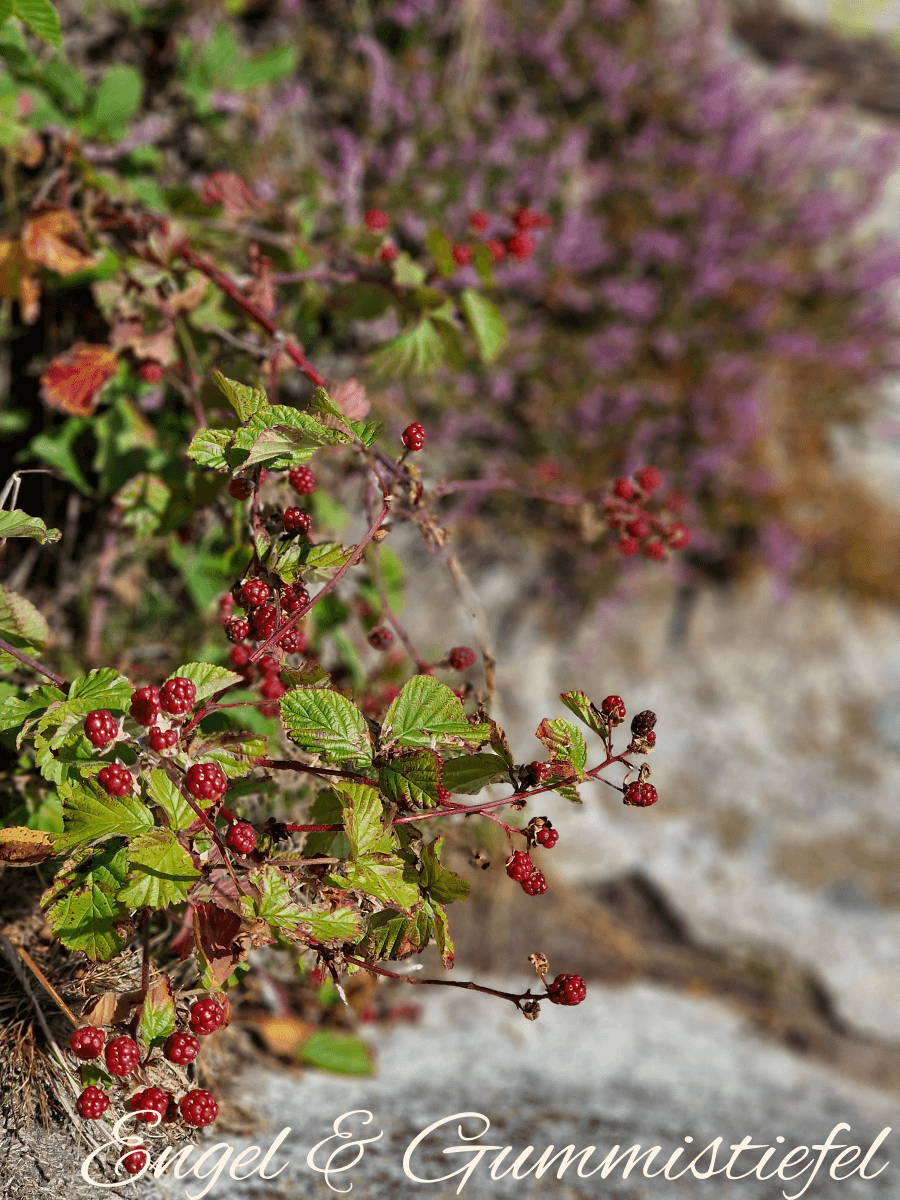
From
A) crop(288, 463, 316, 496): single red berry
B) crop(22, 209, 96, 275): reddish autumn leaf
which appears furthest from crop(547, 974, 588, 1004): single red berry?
crop(22, 209, 96, 275): reddish autumn leaf

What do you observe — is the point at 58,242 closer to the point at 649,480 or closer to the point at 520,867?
the point at 649,480

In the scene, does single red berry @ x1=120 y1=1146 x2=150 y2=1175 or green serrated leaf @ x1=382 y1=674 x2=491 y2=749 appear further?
single red berry @ x1=120 y1=1146 x2=150 y2=1175

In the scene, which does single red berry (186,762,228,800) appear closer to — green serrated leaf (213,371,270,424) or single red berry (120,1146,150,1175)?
green serrated leaf (213,371,270,424)

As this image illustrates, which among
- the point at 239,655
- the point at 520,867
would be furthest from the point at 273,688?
the point at 520,867

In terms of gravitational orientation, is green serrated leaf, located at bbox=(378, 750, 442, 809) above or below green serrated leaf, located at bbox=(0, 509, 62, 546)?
below

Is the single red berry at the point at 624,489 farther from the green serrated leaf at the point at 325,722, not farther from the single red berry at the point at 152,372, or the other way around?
the single red berry at the point at 152,372

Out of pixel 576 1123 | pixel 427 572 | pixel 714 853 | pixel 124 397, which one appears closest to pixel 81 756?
pixel 124 397
